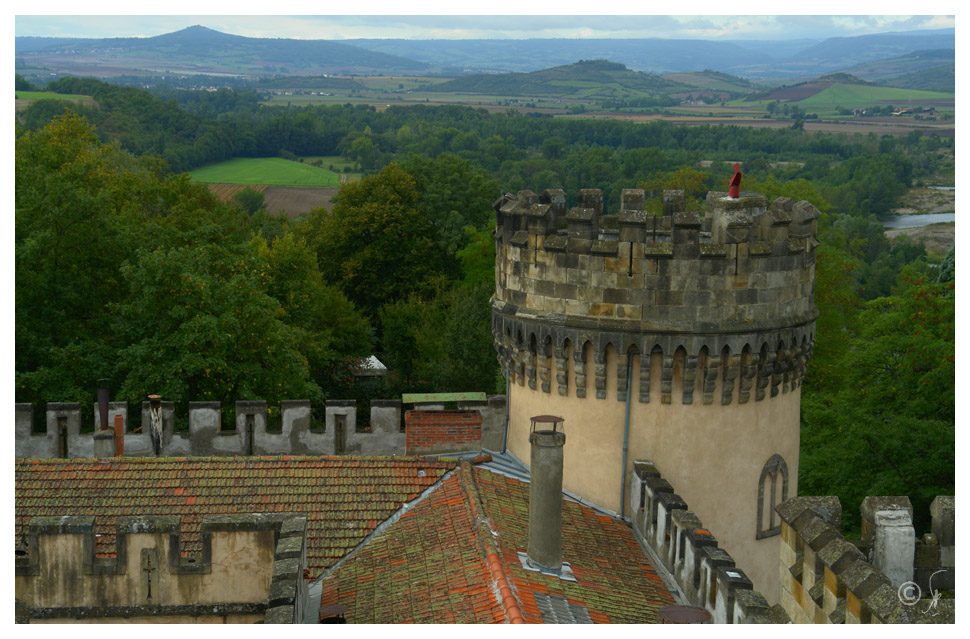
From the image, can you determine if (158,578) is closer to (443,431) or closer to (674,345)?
(443,431)

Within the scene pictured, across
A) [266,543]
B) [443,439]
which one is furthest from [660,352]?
[266,543]

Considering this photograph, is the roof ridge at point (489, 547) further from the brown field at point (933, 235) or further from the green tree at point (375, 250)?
the brown field at point (933, 235)

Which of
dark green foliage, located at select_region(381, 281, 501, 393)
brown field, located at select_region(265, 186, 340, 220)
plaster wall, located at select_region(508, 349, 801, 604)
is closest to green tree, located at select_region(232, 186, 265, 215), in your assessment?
brown field, located at select_region(265, 186, 340, 220)

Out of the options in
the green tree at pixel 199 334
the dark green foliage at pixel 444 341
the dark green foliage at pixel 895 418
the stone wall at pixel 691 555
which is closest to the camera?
the stone wall at pixel 691 555

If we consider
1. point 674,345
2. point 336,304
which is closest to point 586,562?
point 674,345

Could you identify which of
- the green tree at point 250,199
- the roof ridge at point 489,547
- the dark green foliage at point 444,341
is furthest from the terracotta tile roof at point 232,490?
the green tree at point 250,199

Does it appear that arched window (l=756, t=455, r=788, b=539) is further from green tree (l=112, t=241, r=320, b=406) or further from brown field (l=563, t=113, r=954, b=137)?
brown field (l=563, t=113, r=954, b=137)
